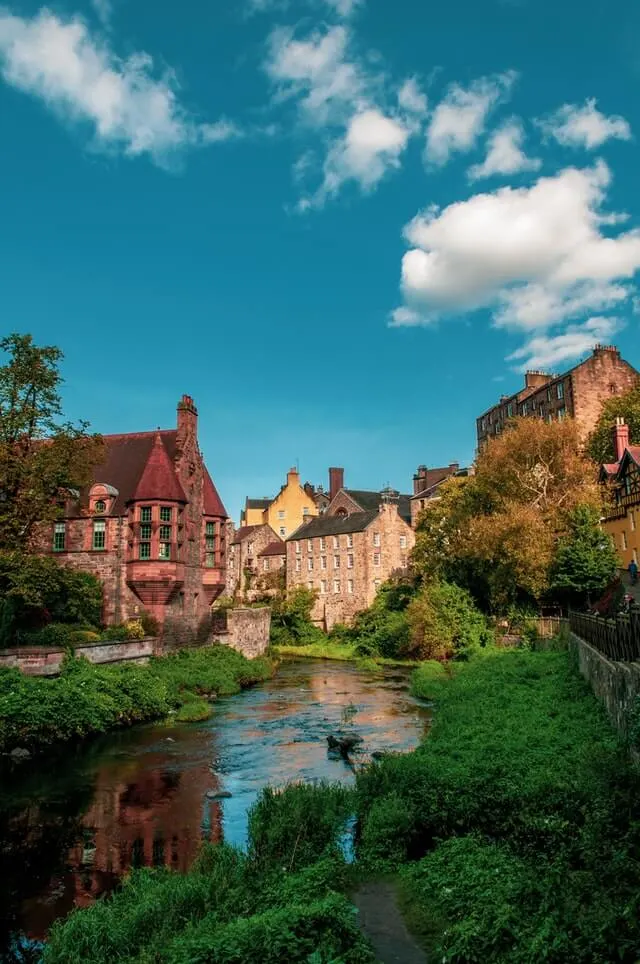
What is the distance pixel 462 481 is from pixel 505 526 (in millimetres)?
15996

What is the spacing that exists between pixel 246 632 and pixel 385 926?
1388 inches

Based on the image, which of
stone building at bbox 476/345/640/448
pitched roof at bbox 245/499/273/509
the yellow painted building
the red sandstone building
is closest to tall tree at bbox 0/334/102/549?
the red sandstone building

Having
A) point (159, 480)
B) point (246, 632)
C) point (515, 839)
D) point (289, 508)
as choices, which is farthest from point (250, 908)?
point (289, 508)

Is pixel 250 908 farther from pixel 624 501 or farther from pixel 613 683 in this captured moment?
pixel 624 501

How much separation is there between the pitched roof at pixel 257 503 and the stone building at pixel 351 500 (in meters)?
21.0

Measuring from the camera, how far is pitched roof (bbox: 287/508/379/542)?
65438mm

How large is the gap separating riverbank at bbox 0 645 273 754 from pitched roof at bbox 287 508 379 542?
31.3 meters

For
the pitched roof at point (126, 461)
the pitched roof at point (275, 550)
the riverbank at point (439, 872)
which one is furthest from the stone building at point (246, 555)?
the riverbank at point (439, 872)

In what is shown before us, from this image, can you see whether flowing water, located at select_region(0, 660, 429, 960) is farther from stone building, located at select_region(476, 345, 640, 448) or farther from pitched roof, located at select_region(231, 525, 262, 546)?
pitched roof, located at select_region(231, 525, 262, 546)

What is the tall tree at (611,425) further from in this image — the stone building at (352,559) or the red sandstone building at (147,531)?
the red sandstone building at (147,531)

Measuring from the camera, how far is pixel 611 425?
48.8m

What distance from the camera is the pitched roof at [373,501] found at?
69.4m

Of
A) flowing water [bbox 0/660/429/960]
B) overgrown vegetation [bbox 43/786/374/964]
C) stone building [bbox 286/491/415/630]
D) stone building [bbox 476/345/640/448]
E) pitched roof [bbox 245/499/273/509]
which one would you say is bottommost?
flowing water [bbox 0/660/429/960]

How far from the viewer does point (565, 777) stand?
11.8m
